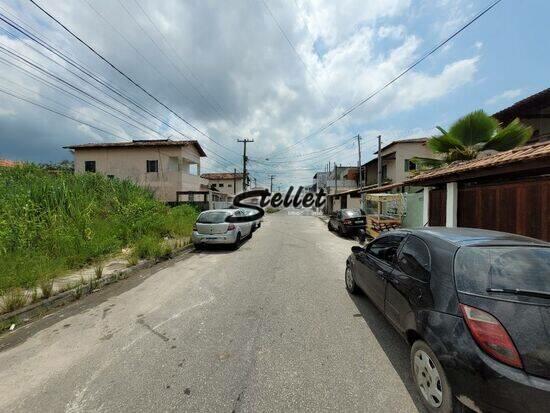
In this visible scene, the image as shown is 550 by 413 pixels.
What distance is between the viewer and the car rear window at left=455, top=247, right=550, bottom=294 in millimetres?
2301

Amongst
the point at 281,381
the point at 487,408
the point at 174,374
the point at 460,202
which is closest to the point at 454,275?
the point at 487,408

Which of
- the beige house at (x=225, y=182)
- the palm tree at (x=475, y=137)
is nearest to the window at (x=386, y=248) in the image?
the palm tree at (x=475, y=137)

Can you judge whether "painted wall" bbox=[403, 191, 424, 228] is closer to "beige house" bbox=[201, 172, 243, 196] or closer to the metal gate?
the metal gate

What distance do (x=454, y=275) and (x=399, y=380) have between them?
122 centimetres

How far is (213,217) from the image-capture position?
10992mm

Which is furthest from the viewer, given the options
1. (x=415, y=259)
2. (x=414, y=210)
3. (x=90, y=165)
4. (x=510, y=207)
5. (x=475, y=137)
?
(x=90, y=165)

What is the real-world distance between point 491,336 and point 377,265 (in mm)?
2050

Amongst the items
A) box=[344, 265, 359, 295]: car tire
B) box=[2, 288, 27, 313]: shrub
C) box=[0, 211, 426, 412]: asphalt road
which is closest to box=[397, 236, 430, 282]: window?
box=[0, 211, 426, 412]: asphalt road

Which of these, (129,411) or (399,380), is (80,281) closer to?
(129,411)

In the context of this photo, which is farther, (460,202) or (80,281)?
(460,202)

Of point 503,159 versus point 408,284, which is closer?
point 408,284

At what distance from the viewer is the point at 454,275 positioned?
→ 8.18 ft

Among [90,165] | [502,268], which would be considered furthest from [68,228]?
[90,165]

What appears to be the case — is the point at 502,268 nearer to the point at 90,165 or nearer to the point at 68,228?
the point at 68,228
